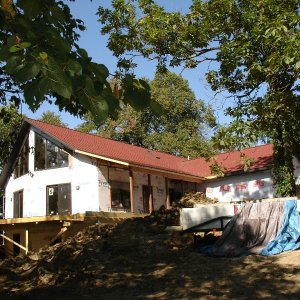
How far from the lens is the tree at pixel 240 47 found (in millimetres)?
13637

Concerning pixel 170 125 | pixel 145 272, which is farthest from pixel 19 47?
pixel 170 125

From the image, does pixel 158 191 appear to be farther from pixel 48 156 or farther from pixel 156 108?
pixel 156 108

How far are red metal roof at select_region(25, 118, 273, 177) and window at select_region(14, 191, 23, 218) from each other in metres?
4.17

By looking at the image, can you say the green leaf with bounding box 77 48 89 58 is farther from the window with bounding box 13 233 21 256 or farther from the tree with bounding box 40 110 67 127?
the tree with bounding box 40 110 67 127

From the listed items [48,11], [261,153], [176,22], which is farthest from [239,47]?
[261,153]

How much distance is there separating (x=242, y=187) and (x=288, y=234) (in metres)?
13.4

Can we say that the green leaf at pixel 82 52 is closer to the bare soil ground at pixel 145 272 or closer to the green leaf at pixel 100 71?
the green leaf at pixel 100 71

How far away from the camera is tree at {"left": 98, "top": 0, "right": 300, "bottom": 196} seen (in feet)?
44.7

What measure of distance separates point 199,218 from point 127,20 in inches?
317

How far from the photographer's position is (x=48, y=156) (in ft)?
80.5

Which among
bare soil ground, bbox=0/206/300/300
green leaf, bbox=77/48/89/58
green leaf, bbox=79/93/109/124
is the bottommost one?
bare soil ground, bbox=0/206/300/300

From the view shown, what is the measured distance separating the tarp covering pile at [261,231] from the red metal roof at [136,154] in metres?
8.41

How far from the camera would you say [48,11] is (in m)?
3.41

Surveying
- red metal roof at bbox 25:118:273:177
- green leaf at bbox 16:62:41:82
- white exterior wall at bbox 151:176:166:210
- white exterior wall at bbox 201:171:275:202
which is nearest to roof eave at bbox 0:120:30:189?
red metal roof at bbox 25:118:273:177
